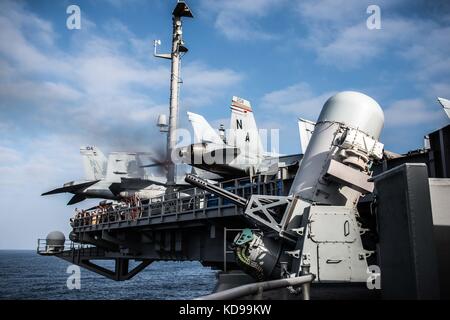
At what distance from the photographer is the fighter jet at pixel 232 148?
944 inches

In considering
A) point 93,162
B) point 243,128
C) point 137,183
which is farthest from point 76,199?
point 243,128

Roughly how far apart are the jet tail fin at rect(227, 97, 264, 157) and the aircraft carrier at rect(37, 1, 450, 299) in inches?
258

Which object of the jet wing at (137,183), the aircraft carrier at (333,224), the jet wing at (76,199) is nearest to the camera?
the aircraft carrier at (333,224)

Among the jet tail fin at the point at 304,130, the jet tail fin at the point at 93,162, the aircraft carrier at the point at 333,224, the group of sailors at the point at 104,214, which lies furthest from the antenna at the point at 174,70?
the jet tail fin at the point at 93,162

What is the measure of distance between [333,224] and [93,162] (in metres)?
37.9

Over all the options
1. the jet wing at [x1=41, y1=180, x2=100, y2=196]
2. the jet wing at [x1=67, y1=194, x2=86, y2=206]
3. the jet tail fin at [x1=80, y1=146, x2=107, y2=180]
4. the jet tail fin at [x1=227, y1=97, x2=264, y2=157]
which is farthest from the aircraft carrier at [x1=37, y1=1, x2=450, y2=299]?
the jet tail fin at [x1=80, y1=146, x2=107, y2=180]

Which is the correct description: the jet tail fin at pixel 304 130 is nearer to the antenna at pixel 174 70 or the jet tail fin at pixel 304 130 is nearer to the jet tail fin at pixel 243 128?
the jet tail fin at pixel 243 128

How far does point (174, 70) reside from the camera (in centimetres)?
3562

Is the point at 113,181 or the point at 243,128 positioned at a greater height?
the point at 243,128

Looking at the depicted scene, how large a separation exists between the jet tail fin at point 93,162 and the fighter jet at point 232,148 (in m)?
18.6

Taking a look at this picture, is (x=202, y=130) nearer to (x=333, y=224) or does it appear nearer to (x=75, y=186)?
→ (x=333, y=224)

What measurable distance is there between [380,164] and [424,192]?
345 inches

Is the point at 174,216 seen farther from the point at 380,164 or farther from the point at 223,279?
the point at 380,164

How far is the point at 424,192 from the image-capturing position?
19.6 feet
